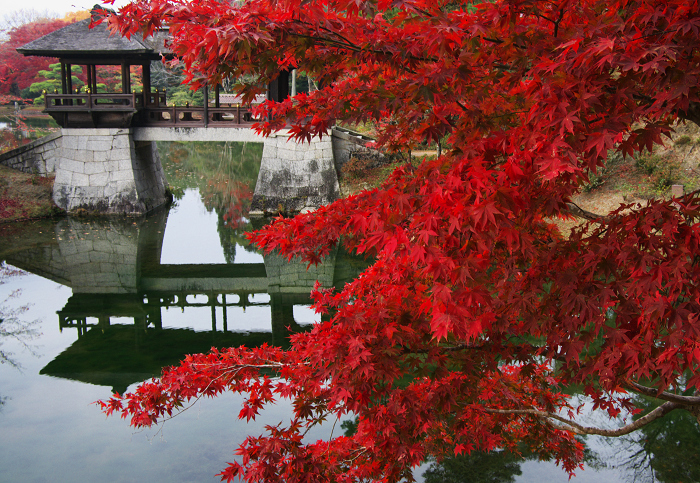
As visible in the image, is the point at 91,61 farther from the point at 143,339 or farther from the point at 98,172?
the point at 143,339

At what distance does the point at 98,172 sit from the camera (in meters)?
15.4

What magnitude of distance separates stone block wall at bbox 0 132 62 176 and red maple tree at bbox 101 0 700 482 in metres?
15.5

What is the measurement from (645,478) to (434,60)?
4.39 m

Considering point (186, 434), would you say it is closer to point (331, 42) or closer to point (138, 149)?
point (331, 42)

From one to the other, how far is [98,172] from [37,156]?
2.55 meters

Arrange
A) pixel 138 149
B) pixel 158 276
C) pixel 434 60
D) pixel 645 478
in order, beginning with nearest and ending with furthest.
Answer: pixel 434 60, pixel 645 478, pixel 158 276, pixel 138 149

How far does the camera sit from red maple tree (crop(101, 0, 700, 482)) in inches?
77.6

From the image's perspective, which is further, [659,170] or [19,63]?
[19,63]

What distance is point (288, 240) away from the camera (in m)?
3.47

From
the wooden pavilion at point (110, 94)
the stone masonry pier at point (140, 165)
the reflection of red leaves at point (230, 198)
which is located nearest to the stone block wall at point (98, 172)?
the stone masonry pier at point (140, 165)

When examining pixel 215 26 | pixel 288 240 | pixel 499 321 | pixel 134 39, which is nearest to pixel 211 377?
pixel 288 240

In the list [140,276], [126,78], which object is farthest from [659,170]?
[126,78]

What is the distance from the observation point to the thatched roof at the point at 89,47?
13.9 m

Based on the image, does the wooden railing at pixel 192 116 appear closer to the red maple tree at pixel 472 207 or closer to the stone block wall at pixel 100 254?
the stone block wall at pixel 100 254
